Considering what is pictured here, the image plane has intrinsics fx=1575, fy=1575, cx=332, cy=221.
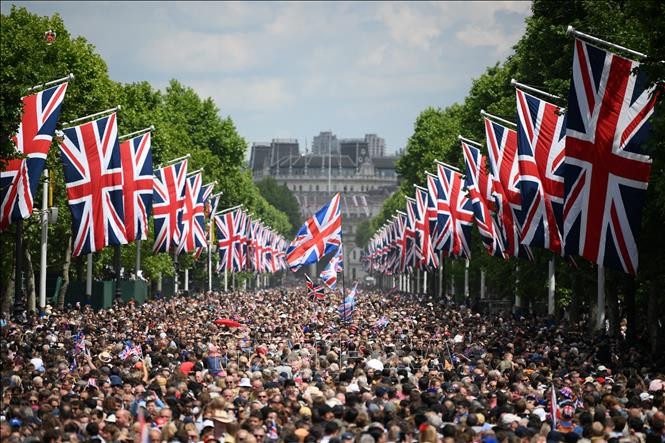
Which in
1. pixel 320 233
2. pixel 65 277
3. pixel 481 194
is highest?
pixel 481 194

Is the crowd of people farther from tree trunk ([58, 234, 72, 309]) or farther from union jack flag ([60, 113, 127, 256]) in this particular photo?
tree trunk ([58, 234, 72, 309])

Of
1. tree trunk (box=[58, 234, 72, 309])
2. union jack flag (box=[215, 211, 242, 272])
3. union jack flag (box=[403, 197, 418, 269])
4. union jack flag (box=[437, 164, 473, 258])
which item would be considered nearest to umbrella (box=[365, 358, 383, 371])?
union jack flag (box=[437, 164, 473, 258])

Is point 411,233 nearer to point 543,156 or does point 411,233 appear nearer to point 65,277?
point 65,277

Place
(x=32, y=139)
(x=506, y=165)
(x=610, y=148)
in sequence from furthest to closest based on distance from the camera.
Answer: (x=506, y=165) → (x=32, y=139) → (x=610, y=148)

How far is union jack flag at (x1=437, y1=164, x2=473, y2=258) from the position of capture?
2527 inches

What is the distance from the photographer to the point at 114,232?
156 feet

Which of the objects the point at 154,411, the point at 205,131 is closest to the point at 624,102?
the point at 154,411

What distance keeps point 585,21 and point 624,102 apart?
69.0 feet

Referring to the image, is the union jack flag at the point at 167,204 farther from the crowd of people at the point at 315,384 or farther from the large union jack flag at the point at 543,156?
the large union jack flag at the point at 543,156

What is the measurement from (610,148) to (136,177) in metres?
26.4

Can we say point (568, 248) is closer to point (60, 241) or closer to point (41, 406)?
point (41, 406)

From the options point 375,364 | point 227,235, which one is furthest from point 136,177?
point 227,235

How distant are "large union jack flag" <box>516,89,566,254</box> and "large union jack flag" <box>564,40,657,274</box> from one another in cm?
785

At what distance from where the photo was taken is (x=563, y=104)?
144 ft
